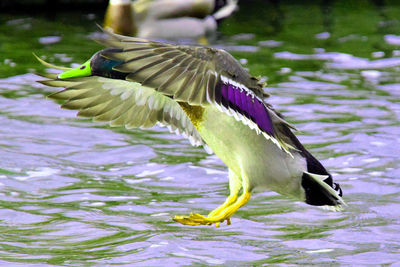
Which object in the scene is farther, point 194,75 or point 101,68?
point 101,68

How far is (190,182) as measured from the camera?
265 inches

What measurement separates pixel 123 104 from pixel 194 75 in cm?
131

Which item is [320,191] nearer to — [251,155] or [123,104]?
[251,155]

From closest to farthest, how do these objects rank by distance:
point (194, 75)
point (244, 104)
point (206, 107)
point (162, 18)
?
point (194, 75), point (244, 104), point (206, 107), point (162, 18)

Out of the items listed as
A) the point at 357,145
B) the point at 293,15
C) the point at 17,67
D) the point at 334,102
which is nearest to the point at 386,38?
the point at 293,15

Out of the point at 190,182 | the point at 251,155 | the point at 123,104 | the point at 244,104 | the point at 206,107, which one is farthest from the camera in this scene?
the point at 190,182

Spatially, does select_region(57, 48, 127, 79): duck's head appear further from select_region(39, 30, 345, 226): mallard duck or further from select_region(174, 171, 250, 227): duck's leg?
select_region(174, 171, 250, 227): duck's leg

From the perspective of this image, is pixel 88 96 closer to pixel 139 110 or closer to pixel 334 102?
pixel 139 110

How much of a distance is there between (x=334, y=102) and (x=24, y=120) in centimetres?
300

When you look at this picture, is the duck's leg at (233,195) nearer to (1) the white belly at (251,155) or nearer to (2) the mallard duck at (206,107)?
(2) the mallard duck at (206,107)

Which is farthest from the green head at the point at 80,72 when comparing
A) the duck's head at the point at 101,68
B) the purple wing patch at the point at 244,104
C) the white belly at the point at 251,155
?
the purple wing patch at the point at 244,104

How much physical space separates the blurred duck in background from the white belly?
20.2 ft

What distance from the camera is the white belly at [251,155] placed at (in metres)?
4.64

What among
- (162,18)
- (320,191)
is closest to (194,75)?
(320,191)
